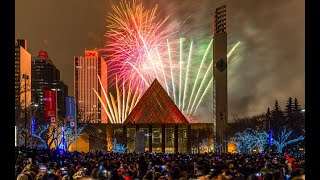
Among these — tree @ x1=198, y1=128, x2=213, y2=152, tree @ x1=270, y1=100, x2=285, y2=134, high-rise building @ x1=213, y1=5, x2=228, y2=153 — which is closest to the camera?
tree @ x1=270, y1=100, x2=285, y2=134

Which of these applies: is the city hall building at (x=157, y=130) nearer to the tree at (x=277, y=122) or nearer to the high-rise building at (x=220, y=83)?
the high-rise building at (x=220, y=83)

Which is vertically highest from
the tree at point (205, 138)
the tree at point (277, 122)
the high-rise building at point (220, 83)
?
the high-rise building at point (220, 83)

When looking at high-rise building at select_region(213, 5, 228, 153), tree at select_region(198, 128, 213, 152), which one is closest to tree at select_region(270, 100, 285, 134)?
high-rise building at select_region(213, 5, 228, 153)

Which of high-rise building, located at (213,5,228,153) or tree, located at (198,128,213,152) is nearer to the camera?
high-rise building, located at (213,5,228,153)

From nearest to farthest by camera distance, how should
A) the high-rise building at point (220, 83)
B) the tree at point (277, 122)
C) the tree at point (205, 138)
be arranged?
the tree at point (277, 122) → the high-rise building at point (220, 83) → the tree at point (205, 138)

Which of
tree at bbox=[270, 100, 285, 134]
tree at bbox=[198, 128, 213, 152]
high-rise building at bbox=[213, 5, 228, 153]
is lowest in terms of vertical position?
tree at bbox=[198, 128, 213, 152]

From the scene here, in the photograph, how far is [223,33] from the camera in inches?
3905

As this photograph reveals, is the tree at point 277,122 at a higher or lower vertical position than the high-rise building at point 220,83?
lower

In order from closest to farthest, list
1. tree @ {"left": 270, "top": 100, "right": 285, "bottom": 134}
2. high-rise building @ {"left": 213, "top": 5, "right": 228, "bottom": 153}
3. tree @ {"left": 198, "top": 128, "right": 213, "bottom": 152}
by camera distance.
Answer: tree @ {"left": 270, "top": 100, "right": 285, "bottom": 134} < high-rise building @ {"left": 213, "top": 5, "right": 228, "bottom": 153} < tree @ {"left": 198, "top": 128, "right": 213, "bottom": 152}

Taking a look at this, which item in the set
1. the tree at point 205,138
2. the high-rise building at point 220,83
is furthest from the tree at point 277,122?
the tree at point 205,138

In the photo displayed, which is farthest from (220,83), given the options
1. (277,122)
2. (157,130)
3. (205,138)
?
(157,130)

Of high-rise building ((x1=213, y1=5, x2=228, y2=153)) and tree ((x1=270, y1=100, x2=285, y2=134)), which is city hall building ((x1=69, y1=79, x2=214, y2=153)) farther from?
tree ((x1=270, y1=100, x2=285, y2=134))

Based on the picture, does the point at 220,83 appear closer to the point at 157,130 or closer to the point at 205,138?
the point at 205,138
